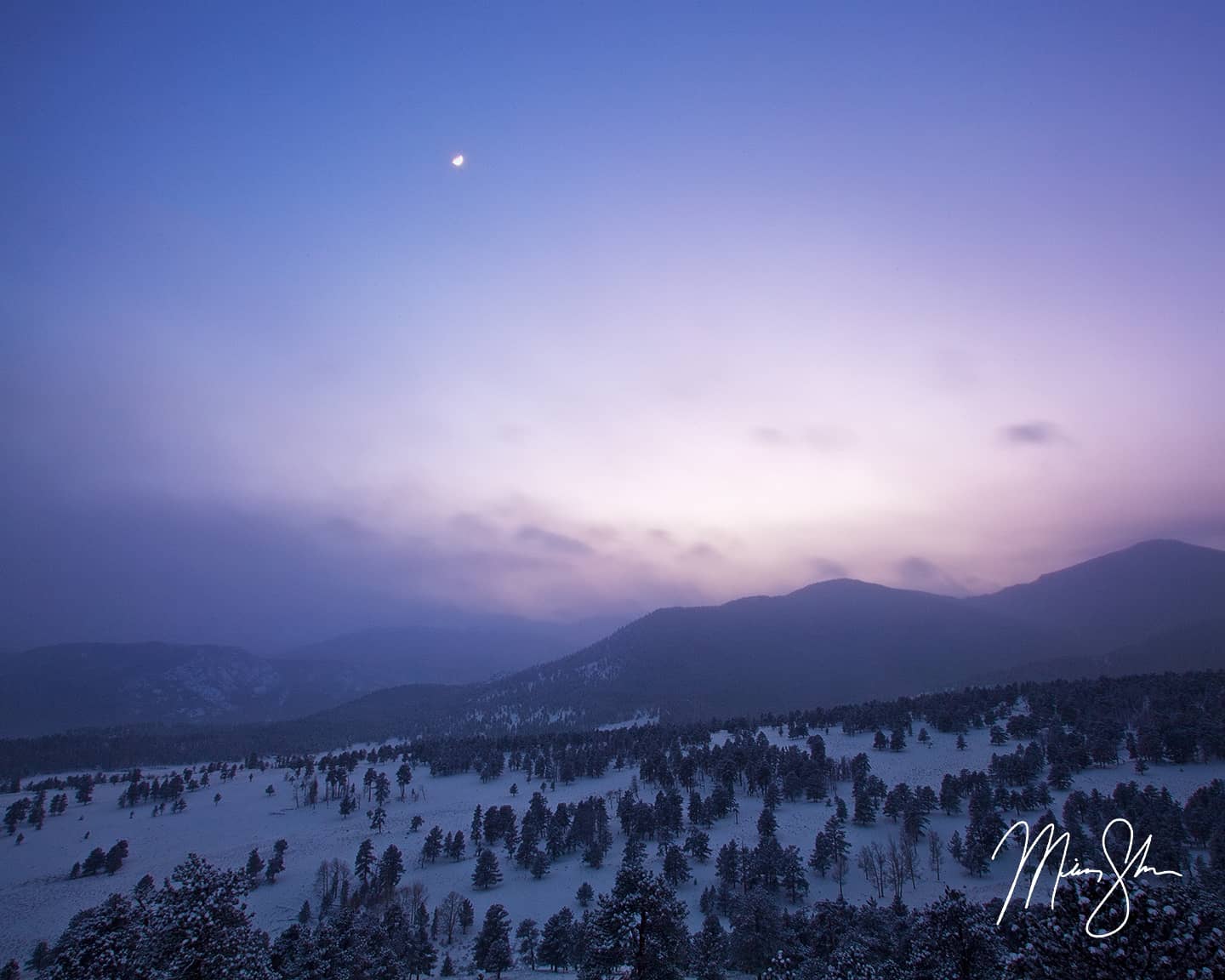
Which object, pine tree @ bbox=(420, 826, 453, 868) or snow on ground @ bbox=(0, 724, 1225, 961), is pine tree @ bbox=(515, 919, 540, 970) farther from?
pine tree @ bbox=(420, 826, 453, 868)

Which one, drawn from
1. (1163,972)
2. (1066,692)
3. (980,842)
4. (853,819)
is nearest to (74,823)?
(853,819)

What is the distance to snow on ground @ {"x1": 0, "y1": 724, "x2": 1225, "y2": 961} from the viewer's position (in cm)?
10544

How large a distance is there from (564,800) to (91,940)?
451ft

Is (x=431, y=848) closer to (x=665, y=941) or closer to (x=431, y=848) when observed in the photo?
(x=431, y=848)

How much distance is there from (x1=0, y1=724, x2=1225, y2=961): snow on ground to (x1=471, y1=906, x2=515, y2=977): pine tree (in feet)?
65.5

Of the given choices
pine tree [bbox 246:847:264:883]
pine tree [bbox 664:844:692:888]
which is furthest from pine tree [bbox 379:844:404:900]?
pine tree [bbox 664:844:692:888]

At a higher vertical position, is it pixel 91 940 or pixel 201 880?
pixel 201 880

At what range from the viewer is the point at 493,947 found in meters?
78.1

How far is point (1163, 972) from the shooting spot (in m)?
17.9

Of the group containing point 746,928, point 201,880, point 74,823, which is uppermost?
point 201,880

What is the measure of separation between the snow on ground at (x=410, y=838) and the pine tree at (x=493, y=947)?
65.5 ft

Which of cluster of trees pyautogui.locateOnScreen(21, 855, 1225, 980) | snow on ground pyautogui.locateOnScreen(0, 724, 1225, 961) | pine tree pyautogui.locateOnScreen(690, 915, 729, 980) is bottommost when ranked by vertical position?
snow on ground pyautogui.locateOnScreen(0, 724, 1225, 961)

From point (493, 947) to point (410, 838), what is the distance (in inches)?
3044

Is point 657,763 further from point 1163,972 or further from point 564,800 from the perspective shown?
point 1163,972
